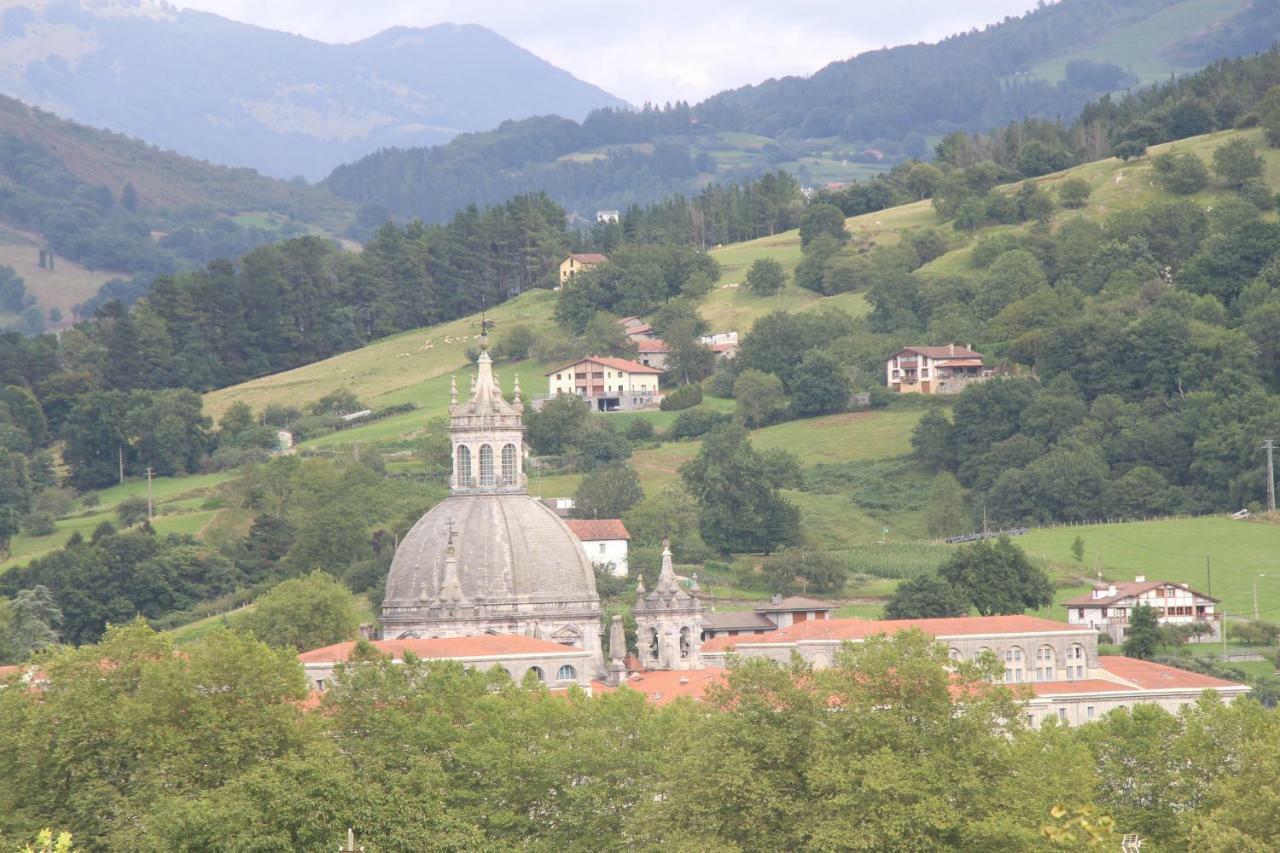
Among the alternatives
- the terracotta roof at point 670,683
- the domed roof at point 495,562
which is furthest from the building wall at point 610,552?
the terracotta roof at point 670,683

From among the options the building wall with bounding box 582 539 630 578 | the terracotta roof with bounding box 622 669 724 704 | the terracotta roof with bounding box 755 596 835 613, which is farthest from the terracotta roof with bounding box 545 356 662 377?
the terracotta roof with bounding box 622 669 724 704

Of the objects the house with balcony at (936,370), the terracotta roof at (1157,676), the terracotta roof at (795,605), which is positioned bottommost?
the terracotta roof at (1157,676)

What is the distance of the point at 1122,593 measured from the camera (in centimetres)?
11706

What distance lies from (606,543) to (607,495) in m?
14.4

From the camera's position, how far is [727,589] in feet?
426

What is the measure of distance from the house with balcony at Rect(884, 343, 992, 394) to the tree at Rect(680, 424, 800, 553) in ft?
110

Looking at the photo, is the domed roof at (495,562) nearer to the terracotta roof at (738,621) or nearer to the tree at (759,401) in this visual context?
the terracotta roof at (738,621)

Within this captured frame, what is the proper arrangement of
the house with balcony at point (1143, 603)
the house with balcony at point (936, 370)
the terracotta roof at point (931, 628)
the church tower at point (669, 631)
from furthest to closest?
1. the house with balcony at point (936, 370)
2. the house with balcony at point (1143, 603)
3. the church tower at point (669, 631)
4. the terracotta roof at point (931, 628)

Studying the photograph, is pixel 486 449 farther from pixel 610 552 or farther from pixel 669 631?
pixel 610 552

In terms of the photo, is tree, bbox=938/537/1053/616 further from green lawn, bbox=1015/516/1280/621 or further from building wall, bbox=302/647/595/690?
building wall, bbox=302/647/595/690

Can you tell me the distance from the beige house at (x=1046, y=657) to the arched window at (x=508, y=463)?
10823 mm

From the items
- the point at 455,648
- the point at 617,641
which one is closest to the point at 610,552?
the point at 617,641

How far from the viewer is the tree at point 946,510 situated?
474 ft

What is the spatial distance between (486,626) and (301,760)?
73.4 feet
